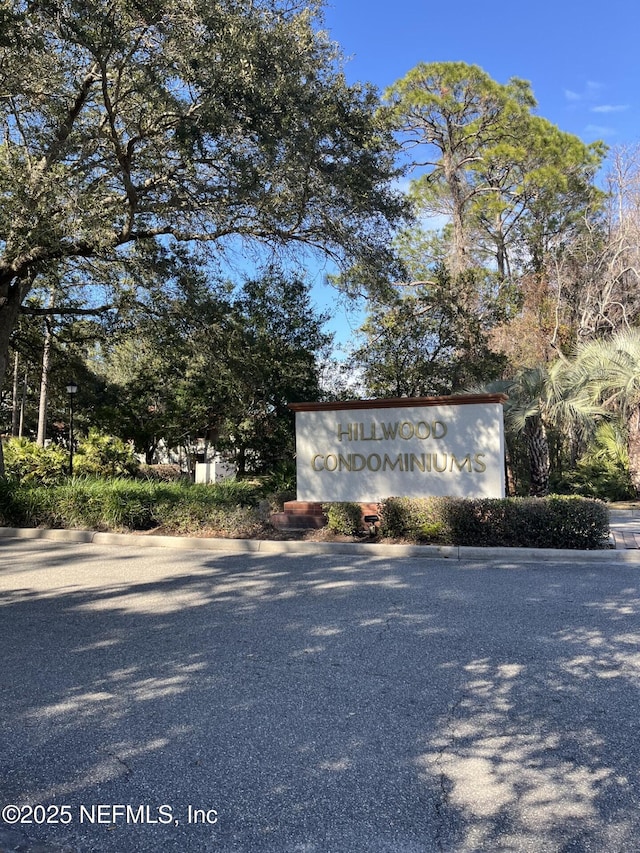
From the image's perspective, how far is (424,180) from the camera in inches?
1061

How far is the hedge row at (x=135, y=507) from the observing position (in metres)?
10.7

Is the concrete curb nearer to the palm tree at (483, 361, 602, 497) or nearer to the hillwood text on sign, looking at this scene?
the hillwood text on sign

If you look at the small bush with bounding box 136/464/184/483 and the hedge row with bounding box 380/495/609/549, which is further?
the small bush with bounding box 136/464/184/483

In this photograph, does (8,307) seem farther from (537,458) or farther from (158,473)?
(158,473)

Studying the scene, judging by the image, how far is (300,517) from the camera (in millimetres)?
11664

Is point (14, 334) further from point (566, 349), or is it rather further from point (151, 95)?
point (566, 349)

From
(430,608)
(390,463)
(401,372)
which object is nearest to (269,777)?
(430,608)

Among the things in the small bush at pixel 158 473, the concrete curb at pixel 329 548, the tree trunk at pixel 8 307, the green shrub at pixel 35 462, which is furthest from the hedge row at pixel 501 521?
the green shrub at pixel 35 462

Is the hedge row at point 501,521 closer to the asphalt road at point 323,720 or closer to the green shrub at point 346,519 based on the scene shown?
the green shrub at point 346,519

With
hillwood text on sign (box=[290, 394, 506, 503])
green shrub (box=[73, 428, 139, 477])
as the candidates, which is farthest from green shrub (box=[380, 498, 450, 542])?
green shrub (box=[73, 428, 139, 477])

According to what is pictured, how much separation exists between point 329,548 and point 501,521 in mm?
2632

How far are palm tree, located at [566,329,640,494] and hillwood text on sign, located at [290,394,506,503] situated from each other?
4.34 meters

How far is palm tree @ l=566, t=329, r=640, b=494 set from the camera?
15.2 meters

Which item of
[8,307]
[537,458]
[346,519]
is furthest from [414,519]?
[8,307]
